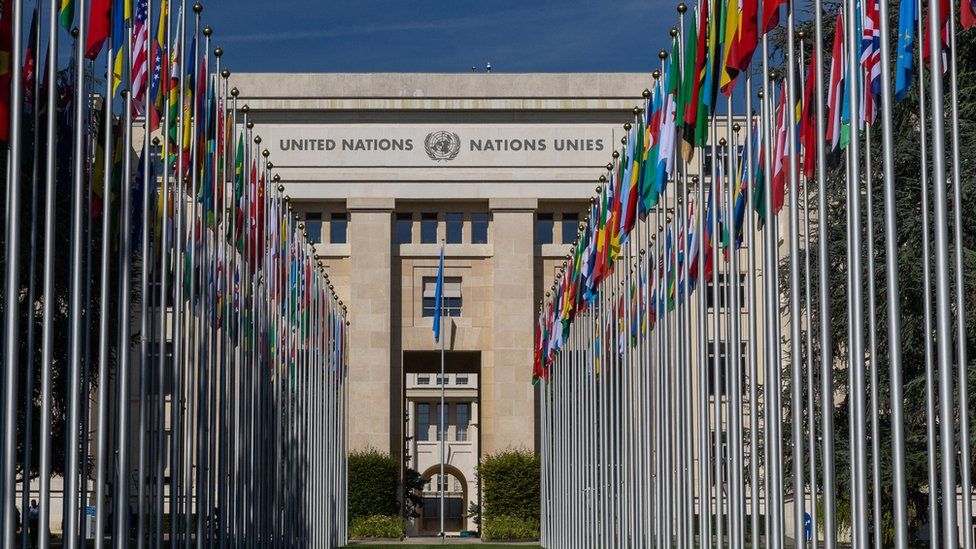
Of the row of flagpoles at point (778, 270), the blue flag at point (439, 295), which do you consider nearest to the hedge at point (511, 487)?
the blue flag at point (439, 295)

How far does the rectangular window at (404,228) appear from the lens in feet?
198

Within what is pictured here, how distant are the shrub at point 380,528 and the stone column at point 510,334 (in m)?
6.26

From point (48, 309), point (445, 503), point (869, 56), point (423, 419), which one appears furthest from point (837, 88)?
point (423, 419)

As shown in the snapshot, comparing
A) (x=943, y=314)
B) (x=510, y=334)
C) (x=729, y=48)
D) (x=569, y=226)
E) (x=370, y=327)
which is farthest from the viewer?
(x=569, y=226)

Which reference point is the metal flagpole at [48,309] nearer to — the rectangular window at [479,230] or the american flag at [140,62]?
the american flag at [140,62]

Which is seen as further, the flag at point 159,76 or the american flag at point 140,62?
the flag at point 159,76

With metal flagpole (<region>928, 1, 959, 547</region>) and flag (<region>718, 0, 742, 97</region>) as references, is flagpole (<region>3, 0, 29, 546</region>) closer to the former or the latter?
flag (<region>718, 0, 742, 97</region>)

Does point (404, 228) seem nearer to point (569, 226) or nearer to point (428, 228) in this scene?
point (428, 228)

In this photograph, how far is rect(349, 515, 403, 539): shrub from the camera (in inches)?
2037

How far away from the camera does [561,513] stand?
136 feet

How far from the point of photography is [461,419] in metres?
94.4

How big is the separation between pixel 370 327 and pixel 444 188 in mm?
6138

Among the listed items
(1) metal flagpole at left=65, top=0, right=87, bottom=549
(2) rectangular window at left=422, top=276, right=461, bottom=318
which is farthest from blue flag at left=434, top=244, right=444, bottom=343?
(1) metal flagpole at left=65, top=0, right=87, bottom=549

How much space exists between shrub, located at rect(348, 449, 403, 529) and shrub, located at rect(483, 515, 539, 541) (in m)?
4.16
